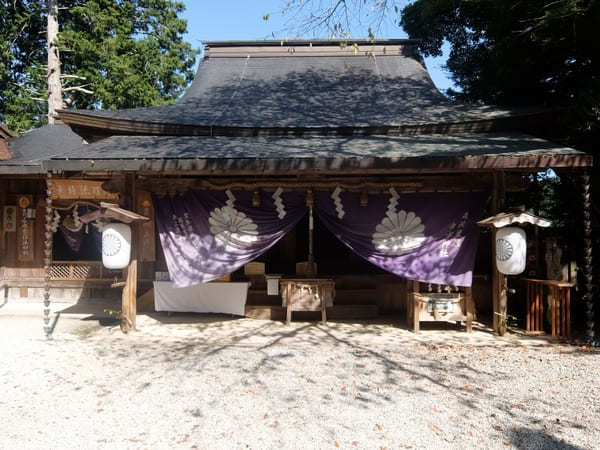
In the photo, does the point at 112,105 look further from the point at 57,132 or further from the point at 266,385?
the point at 266,385

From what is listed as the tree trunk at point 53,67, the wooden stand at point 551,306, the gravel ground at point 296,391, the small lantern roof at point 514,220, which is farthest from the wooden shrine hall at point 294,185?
the tree trunk at point 53,67

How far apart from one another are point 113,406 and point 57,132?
1087 cm

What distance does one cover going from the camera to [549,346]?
6.10 metres

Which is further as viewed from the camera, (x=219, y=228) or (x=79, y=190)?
(x=79, y=190)

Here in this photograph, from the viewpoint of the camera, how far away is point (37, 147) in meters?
10.8

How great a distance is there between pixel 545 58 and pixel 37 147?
12283 mm

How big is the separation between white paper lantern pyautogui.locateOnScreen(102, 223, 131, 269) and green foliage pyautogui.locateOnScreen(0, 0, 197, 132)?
39.3 ft

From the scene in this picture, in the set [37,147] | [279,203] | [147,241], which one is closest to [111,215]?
[279,203]

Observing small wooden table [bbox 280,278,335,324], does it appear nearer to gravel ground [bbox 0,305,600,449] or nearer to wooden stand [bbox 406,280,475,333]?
gravel ground [bbox 0,305,600,449]

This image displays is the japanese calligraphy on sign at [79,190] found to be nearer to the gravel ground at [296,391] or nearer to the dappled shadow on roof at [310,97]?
the dappled shadow on roof at [310,97]

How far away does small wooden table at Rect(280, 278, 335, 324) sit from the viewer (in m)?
7.32

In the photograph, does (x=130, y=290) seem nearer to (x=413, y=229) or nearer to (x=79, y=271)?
(x=79, y=271)

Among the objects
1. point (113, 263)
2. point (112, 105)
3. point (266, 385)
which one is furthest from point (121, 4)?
point (266, 385)

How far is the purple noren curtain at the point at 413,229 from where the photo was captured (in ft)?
22.4
